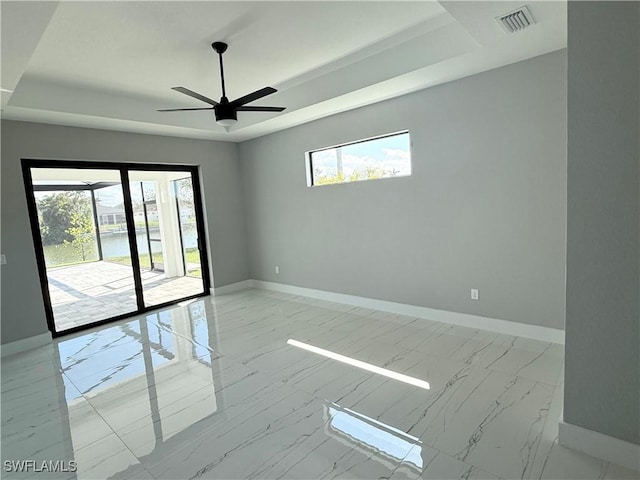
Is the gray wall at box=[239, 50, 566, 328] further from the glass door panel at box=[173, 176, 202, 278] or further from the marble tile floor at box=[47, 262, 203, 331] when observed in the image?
the marble tile floor at box=[47, 262, 203, 331]

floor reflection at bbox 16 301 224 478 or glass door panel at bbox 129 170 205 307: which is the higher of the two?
glass door panel at bbox 129 170 205 307

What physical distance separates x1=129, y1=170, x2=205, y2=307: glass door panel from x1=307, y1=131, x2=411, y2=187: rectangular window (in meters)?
2.26

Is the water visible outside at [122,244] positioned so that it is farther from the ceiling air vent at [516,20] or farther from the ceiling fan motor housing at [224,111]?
A: the ceiling air vent at [516,20]

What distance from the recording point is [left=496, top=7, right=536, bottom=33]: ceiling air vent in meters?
2.39

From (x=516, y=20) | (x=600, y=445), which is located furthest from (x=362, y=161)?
(x=600, y=445)

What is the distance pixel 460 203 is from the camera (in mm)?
3756

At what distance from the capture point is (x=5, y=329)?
3.90 metres

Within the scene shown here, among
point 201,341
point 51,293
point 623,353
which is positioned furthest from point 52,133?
point 623,353

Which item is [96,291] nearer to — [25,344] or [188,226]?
[25,344]

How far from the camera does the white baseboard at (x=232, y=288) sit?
19.8ft

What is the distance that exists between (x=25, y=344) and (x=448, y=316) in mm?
4986

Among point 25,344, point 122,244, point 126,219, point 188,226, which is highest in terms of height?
point 126,219

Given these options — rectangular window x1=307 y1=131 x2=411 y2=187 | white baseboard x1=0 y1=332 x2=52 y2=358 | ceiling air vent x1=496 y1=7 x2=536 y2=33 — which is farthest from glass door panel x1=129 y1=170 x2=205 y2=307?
ceiling air vent x1=496 y1=7 x2=536 y2=33

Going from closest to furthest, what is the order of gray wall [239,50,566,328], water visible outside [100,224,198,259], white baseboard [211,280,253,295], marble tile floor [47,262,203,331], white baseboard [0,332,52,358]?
gray wall [239,50,566,328], white baseboard [0,332,52,358], marble tile floor [47,262,203,331], water visible outside [100,224,198,259], white baseboard [211,280,253,295]
